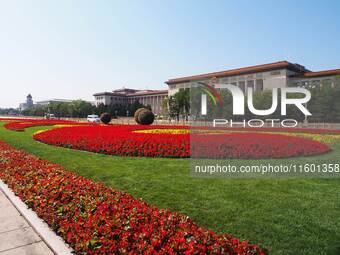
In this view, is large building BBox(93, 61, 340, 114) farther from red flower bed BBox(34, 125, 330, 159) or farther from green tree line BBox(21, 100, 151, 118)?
red flower bed BBox(34, 125, 330, 159)

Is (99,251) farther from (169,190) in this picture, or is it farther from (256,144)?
(256,144)

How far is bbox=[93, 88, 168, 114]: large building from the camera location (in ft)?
308

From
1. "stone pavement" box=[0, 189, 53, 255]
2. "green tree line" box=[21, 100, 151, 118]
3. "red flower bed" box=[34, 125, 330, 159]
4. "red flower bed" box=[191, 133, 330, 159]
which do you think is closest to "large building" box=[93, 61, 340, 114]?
"green tree line" box=[21, 100, 151, 118]

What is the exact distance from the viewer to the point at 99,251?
304cm

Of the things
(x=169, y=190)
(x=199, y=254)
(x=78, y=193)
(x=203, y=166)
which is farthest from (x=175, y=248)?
(x=203, y=166)

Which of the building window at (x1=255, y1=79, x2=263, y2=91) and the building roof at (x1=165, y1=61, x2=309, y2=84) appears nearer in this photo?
the building roof at (x1=165, y1=61, x2=309, y2=84)

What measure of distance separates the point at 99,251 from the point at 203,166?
4.67 m

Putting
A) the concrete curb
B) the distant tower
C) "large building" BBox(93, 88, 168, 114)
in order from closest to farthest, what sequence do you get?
the concrete curb → "large building" BBox(93, 88, 168, 114) → the distant tower

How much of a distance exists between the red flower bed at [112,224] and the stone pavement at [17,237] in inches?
9.6

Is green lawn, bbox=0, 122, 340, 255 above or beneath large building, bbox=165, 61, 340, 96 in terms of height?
beneath

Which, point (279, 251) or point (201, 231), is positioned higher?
point (201, 231)

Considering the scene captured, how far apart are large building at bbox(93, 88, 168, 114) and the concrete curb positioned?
86500mm

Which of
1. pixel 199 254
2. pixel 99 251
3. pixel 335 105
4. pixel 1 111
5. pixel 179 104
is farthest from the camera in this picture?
pixel 1 111

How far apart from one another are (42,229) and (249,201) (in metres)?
3.09
